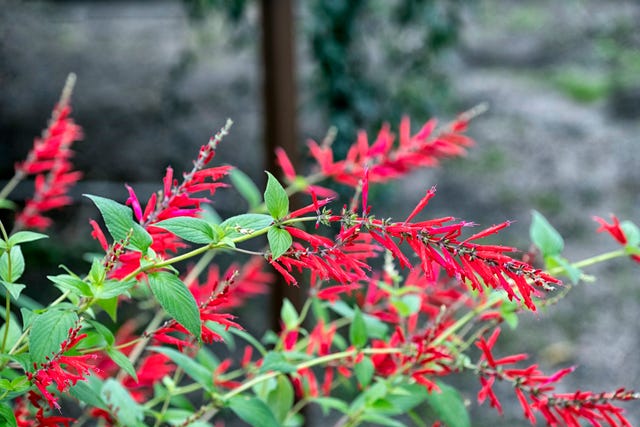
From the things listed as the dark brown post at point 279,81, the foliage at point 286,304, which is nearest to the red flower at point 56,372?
the foliage at point 286,304

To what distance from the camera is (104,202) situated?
394mm

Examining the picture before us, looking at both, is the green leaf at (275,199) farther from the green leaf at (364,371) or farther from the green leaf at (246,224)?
the green leaf at (364,371)

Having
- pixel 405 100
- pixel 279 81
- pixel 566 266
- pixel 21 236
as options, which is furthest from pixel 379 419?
pixel 405 100

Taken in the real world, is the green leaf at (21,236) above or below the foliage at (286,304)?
above

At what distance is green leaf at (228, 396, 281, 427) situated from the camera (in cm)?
48

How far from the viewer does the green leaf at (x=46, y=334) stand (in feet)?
1.22

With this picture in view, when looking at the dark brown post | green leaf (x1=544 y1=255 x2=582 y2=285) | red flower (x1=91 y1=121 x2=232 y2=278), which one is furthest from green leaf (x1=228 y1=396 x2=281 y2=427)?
the dark brown post

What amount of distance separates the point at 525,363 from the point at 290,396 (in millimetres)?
1627

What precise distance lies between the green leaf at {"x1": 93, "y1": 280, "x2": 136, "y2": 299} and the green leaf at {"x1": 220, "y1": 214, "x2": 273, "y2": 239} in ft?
0.19

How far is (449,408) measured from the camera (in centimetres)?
53

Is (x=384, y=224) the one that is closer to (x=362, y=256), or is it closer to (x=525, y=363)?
(x=362, y=256)

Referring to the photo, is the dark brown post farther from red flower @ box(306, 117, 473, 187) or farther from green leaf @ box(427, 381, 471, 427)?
green leaf @ box(427, 381, 471, 427)

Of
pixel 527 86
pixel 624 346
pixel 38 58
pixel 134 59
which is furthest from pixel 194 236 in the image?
pixel 527 86

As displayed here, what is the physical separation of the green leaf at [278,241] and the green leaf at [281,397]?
0.22 meters
